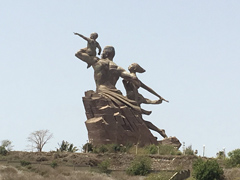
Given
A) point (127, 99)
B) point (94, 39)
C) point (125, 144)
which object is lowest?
point (125, 144)

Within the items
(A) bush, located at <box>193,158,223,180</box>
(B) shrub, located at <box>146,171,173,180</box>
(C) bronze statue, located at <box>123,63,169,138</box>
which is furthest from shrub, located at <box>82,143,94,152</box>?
(A) bush, located at <box>193,158,223,180</box>

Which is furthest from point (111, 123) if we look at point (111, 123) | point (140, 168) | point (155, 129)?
point (140, 168)

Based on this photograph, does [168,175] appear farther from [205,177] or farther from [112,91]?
[112,91]

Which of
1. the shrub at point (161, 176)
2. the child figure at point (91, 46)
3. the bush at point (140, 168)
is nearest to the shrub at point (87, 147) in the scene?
the bush at point (140, 168)

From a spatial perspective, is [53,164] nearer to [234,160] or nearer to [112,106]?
[112,106]

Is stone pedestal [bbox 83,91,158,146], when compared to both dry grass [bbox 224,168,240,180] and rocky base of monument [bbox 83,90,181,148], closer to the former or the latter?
rocky base of monument [bbox 83,90,181,148]

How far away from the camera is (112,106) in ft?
152

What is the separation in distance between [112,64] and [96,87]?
2016 mm

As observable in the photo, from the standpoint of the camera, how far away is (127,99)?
1879 inches

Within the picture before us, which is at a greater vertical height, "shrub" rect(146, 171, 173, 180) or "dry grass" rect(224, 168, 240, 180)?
"dry grass" rect(224, 168, 240, 180)

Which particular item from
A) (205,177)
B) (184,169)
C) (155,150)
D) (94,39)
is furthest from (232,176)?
(94,39)

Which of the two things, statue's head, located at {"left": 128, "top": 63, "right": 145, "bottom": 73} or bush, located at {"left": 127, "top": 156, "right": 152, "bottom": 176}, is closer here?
bush, located at {"left": 127, "top": 156, "right": 152, "bottom": 176}

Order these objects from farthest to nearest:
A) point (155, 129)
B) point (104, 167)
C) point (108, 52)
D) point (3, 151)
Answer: point (155, 129) < point (108, 52) < point (3, 151) < point (104, 167)

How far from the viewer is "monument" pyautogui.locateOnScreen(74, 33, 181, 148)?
45.9 meters
